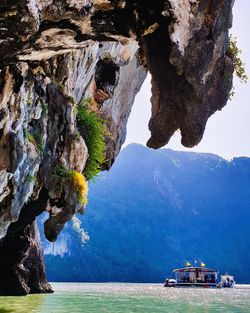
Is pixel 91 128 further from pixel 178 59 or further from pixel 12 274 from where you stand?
pixel 12 274

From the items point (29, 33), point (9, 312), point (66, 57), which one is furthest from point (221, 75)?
point (9, 312)

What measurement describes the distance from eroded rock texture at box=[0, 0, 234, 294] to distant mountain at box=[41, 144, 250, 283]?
129 meters

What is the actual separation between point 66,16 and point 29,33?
3.09 feet

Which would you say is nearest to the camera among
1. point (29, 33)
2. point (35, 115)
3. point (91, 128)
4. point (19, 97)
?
point (29, 33)

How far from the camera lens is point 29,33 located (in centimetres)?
690

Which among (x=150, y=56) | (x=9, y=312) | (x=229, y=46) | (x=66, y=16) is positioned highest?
(x=229, y=46)

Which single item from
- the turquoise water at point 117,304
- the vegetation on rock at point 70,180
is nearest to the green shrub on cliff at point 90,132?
the vegetation on rock at point 70,180

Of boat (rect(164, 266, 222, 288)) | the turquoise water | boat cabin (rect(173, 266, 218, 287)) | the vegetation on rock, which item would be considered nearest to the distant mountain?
boat (rect(164, 266, 222, 288))

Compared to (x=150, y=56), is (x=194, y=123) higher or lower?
lower

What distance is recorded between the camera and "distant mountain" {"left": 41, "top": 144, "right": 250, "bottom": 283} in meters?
149

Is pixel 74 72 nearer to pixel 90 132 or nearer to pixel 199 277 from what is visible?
pixel 90 132

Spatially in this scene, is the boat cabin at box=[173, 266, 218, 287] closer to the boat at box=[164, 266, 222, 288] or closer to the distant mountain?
the boat at box=[164, 266, 222, 288]

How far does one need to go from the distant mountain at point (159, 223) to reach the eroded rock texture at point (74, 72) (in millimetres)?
128634

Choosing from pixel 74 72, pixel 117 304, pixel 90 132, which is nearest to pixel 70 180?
pixel 90 132
